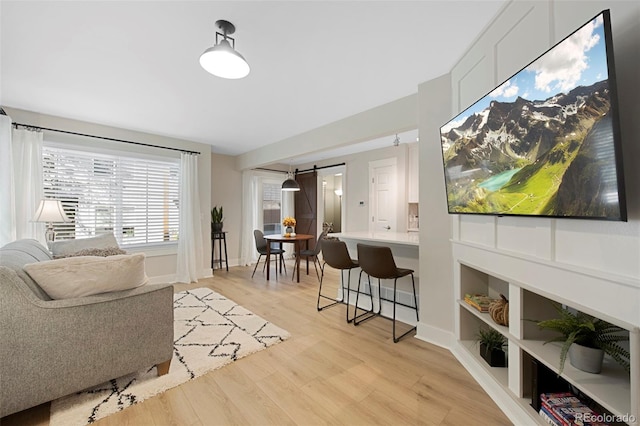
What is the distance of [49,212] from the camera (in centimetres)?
297

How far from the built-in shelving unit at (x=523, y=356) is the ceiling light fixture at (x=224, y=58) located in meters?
2.30

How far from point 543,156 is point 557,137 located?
105 millimetres

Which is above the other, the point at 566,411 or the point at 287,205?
the point at 287,205

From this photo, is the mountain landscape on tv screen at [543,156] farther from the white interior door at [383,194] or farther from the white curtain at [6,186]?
the white curtain at [6,186]

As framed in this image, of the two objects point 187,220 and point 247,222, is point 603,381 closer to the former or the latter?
point 187,220

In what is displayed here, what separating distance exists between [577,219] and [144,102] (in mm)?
3995

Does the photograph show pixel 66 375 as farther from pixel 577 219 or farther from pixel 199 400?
pixel 577 219

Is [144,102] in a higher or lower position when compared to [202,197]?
higher

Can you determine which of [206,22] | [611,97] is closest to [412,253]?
[611,97]

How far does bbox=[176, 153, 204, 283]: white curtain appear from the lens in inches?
179

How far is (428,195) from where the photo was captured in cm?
253

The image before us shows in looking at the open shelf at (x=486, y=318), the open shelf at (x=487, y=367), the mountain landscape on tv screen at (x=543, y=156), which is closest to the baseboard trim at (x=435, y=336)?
the open shelf at (x=487, y=367)

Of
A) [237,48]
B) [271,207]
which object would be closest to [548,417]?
[237,48]

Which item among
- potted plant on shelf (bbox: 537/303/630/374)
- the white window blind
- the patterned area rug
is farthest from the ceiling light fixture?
the white window blind
